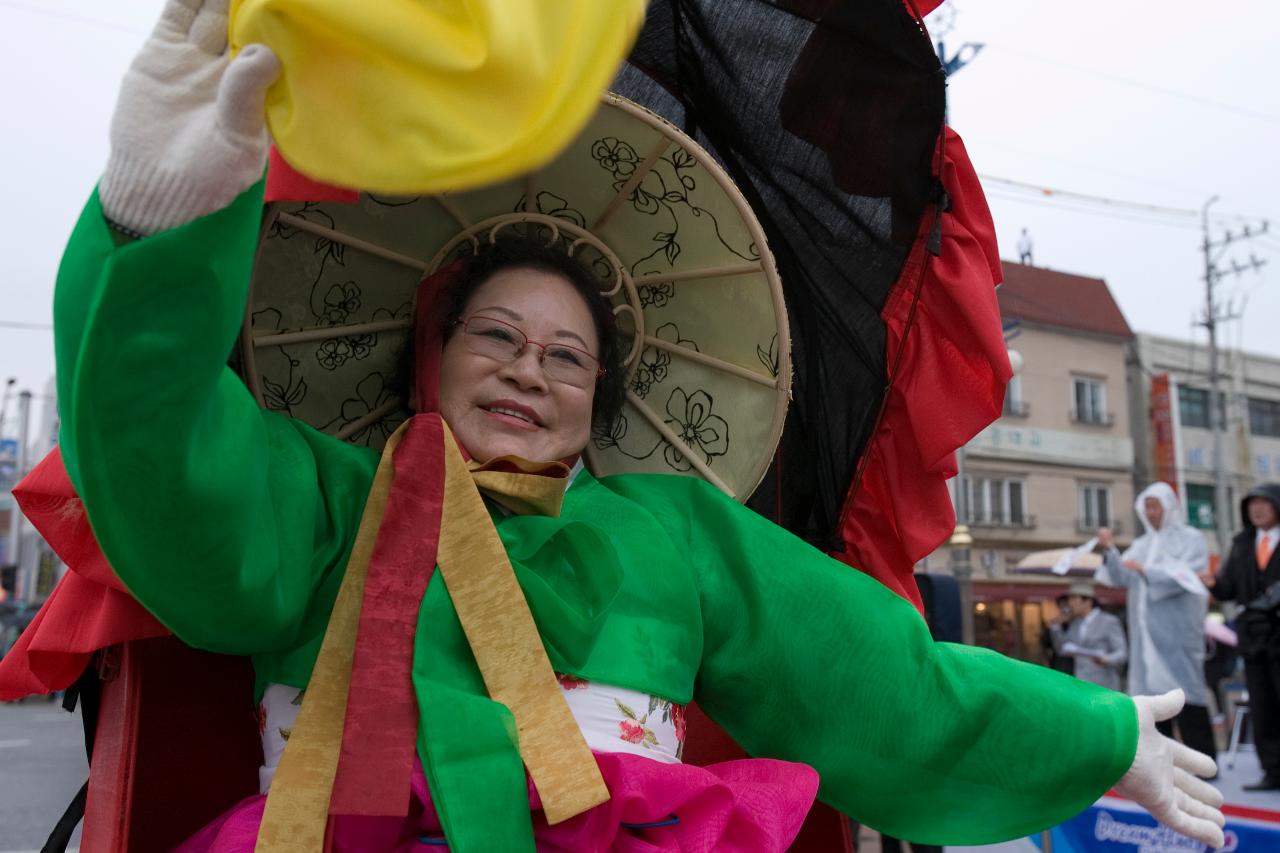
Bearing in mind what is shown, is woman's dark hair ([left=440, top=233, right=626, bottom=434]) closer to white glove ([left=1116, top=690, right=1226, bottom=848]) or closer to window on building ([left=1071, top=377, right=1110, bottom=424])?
white glove ([left=1116, top=690, right=1226, bottom=848])

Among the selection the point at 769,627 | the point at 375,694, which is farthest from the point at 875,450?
the point at 375,694

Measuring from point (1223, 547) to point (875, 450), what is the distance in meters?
26.9

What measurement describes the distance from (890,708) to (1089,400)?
85.0 feet

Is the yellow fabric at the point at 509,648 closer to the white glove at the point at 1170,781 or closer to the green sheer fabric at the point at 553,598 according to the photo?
the green sheer fabric at the point at 553,598

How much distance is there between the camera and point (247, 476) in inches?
47.8

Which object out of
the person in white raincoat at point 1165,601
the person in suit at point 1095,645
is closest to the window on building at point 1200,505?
the person in suit at point 1095,645

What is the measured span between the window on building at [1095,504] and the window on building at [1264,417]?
5892 millimetres

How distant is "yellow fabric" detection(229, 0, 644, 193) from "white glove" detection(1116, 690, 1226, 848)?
1278 mm

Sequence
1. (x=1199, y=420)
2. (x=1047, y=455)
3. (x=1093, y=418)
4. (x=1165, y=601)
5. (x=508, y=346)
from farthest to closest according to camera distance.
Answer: (x=1199, y=420)
(x=1093, y=418)
(x=1047, y=455)
(x=1165, y=601)
(x=508, y=346)

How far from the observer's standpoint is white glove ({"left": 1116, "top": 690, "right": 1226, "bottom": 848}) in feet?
5.38

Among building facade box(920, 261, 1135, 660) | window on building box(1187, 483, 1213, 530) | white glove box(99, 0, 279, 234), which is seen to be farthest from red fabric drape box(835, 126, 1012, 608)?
window on building box(1187, 483, 1213, 530)

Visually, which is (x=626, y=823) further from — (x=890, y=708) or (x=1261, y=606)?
(x=1261, y=606)

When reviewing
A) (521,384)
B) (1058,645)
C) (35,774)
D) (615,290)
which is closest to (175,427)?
(521,384)

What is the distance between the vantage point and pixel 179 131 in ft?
3.24
